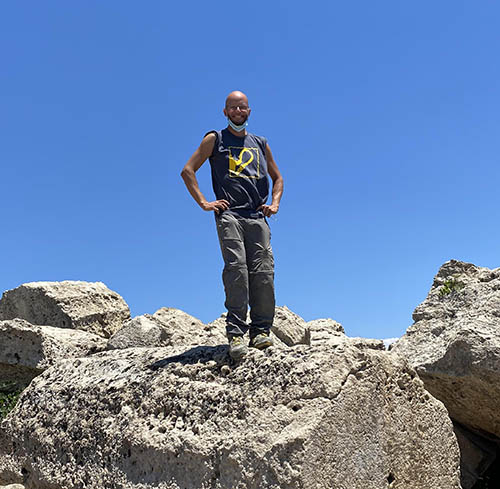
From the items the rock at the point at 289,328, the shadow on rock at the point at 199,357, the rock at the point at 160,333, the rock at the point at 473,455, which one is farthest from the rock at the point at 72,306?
the rock at the point at 473,455

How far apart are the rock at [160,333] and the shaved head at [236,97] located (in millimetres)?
2826

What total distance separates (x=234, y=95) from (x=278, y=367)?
2605mm

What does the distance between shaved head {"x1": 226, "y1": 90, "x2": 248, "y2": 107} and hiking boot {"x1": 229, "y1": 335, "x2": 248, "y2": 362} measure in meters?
2.21

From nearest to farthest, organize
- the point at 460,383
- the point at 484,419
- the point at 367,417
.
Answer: the point at 367,417, the point at 460,383, the point at 484,419

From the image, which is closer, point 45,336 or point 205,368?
point 205,368

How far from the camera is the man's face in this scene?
6.07 metres

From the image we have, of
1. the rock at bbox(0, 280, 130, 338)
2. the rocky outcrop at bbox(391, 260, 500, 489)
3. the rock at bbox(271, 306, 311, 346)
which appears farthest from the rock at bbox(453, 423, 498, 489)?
the rock at bbox(0, 280, 130, 338)

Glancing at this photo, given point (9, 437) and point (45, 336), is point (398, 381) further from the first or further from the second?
point (45, 336)

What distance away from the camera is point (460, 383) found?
23.8 feet

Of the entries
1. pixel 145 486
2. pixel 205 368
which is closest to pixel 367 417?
pixel 205 368

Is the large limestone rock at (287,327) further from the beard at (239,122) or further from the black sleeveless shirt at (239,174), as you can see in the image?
the beard at (239,122)

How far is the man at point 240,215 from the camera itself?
5660mm

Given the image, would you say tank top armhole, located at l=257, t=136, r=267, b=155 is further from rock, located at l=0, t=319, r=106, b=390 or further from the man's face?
rock, located at l=0, t=319, r=106, b=390

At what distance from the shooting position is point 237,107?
6074 millimetres
